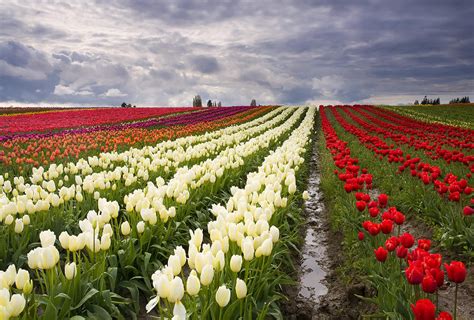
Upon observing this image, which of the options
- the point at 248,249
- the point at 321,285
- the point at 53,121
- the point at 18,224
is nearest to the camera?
the point at 248,249

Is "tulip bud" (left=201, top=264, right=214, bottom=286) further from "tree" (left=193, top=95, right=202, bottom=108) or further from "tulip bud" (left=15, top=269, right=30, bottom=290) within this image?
"tree" (left=193, top=95, right=202, bottom=108)

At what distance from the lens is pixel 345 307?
176 inches

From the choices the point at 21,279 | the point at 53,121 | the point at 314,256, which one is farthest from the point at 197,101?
the point at 21,279

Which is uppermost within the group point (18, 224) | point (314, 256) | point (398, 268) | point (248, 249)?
point (248, 249)

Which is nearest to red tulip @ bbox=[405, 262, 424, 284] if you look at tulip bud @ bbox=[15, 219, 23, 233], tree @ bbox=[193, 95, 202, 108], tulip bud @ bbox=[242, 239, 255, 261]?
tulip bud @ bbox=[242, 239, 255, 261]

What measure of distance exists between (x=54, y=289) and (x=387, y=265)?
326 cm

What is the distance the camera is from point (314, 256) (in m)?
6.20

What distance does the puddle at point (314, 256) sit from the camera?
198 inches

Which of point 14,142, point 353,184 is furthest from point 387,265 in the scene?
point 14,142

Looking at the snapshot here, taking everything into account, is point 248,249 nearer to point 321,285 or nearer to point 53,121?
point 321,285

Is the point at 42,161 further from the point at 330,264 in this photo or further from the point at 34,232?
the point at 330,264

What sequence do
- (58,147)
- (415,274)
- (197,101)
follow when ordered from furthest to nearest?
(197,101) < (58,147) < (415,274)

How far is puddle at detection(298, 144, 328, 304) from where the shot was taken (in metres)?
5.03

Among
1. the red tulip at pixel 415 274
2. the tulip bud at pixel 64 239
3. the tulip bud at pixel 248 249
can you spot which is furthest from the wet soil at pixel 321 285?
the tulip bud at pixel 64 239
